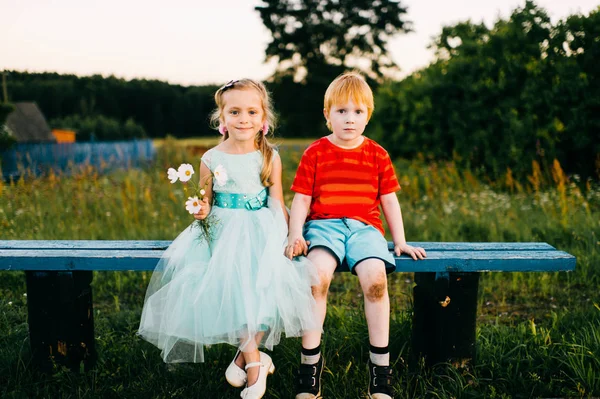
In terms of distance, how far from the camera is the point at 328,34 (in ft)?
118

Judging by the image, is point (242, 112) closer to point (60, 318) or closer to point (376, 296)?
point (376, 296)

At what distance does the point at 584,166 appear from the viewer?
7074 millimetres

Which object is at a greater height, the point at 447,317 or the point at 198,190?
the point at 198,190

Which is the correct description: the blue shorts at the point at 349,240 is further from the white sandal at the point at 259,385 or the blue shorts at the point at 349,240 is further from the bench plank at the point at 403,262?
the white sandal at the point at 259,385

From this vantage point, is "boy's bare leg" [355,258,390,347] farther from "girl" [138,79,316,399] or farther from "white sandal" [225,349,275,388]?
"white sandal" [225,349,275,388]

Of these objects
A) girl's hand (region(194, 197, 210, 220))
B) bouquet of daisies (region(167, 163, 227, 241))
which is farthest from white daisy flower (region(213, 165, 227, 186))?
girl's hand (region(194, 197, 210, 220))

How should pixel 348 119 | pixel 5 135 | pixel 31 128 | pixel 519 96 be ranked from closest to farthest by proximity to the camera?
pixel 348 119 < pixel 519 96 < pixel 5 135 < pixel 31 128

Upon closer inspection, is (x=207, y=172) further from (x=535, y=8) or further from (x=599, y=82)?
(x=535, y=8)

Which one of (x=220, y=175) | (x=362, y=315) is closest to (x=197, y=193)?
(x=220, y=175)

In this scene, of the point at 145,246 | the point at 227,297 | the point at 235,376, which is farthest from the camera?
the point at 145,246

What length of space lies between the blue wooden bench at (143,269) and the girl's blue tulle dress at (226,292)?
0.60 ft

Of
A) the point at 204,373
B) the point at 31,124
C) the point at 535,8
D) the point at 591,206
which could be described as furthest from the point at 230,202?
the point at 31,124

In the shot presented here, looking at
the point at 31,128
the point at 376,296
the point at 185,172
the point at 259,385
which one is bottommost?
the point at 259,385

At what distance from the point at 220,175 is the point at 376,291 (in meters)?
0.89
